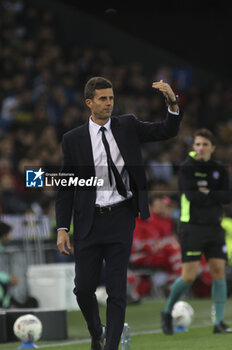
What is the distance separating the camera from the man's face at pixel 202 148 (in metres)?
9.97

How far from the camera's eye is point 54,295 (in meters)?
13.7

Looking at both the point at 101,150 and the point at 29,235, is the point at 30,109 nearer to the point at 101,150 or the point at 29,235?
the point at 29,235

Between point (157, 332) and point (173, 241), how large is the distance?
5507 millimetres

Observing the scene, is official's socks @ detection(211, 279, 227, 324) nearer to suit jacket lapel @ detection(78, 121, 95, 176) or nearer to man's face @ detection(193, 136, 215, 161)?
man's face @ detection(193, 136, 215, 161)

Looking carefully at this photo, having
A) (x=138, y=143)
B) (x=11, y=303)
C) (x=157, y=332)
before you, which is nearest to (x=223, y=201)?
(x=157, y=332)

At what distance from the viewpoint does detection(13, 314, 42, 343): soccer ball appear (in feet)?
29.3

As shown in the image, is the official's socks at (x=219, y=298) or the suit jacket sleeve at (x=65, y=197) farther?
the official's socks at (x=219, y=298)

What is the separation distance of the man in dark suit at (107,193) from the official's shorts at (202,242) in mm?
2858

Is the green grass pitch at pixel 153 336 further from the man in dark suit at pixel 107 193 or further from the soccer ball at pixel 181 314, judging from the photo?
the man in dark suit at pixel 107 193

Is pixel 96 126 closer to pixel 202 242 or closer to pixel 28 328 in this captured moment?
pixel 28 328

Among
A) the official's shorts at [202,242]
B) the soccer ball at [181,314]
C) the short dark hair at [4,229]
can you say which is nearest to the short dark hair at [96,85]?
the official's shorts at [202,242]

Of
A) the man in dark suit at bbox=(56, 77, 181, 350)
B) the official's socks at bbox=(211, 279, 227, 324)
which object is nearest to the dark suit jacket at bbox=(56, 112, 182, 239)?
the man in dark suit at bbox=(56, 77, 181, 350)

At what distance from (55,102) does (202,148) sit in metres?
10.6

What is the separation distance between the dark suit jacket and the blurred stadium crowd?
298 inches
